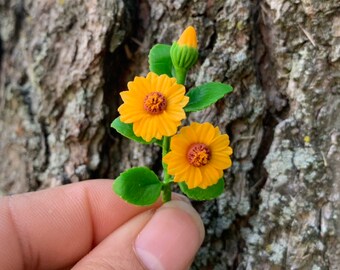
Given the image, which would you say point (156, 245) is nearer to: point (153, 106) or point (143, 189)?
point (143, 189)

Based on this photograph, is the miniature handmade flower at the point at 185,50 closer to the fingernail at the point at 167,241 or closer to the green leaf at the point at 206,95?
the green leaf at the point at 206,95

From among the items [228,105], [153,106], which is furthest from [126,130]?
[228,105]

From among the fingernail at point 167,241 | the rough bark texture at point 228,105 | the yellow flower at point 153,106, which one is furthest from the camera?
the rough bark texture at point 228,105

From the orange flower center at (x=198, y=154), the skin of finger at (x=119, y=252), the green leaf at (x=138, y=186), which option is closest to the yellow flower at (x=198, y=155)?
the orange flower center at (x=198, y=154)

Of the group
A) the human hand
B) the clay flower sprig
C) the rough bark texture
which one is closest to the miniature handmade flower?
the clay flower sprig

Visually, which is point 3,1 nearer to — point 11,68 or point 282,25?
point 11,68

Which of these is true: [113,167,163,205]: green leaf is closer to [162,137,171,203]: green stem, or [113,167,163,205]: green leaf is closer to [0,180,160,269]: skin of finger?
[162,137,171,203]: green stem

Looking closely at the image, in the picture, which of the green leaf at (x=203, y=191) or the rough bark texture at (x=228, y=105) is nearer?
the green leaf at (x=203, y=191)
